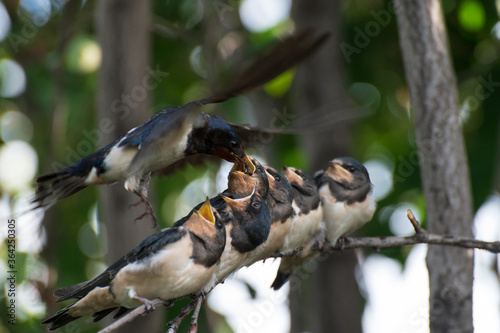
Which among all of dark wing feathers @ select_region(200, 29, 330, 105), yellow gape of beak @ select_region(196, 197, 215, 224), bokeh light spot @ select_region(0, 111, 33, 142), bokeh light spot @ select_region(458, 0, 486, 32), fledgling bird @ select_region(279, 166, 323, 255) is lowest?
yellow gape of beak @ select_region(196, 197, 215, 224)

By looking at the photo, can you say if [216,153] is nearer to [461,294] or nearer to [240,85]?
[240,85]

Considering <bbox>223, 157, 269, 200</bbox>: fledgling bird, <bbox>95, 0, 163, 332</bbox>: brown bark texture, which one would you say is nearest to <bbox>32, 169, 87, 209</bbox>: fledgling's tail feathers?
<bbox>95, 0, 163, 332</bbox>: brown bark texture

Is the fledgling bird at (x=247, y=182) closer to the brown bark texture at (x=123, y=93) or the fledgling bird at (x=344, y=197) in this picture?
the fledgling bird at (x=344, y=197)

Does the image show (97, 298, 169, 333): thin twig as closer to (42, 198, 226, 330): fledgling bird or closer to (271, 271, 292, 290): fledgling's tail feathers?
(42, 198, 226, 330): fledgling bird

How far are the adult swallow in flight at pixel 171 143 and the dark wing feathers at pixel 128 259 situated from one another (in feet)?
1.33

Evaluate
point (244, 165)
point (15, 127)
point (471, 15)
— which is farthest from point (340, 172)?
point (15, 127)

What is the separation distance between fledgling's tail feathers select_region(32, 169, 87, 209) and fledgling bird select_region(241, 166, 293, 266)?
0.94 meters

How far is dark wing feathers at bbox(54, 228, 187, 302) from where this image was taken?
110 inches

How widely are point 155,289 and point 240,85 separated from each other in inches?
38.9

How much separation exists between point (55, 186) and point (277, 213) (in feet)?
3.56

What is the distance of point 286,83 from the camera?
21.5ft

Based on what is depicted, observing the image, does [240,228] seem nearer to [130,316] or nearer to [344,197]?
[130,316]

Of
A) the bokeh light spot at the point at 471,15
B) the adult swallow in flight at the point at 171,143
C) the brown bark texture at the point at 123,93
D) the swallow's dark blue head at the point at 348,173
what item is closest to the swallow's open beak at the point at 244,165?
the adult swallow in flight at the point at 171,143

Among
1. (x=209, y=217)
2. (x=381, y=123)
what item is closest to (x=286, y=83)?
(x=381, y=123)
